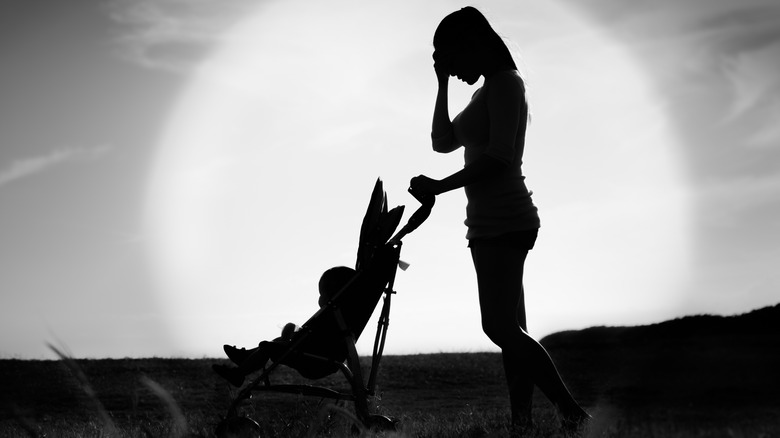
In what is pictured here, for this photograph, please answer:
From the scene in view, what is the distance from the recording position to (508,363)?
4406 millimetres

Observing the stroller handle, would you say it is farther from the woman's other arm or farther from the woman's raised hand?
the woman's raised hand

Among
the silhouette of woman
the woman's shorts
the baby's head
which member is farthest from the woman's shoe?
the baby's head

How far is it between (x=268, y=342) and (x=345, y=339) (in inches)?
18.2

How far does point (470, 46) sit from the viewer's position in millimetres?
4105

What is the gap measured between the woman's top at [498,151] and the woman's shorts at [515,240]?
0.07 ft

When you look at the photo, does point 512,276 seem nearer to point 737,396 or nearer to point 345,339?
point 345,339

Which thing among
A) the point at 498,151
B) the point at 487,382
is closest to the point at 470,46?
the point at 498,151

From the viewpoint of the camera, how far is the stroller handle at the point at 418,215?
13.6ft

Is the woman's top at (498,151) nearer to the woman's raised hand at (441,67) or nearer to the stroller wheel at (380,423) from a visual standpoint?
the woman's raised hand at (441,67)

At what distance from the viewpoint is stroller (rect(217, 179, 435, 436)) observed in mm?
4434

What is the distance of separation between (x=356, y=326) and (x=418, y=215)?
2.67ft

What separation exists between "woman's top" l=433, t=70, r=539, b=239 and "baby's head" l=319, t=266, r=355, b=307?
0.84m

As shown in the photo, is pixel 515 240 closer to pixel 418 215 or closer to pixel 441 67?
pixel 418 215

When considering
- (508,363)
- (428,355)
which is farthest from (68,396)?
(508,363)
